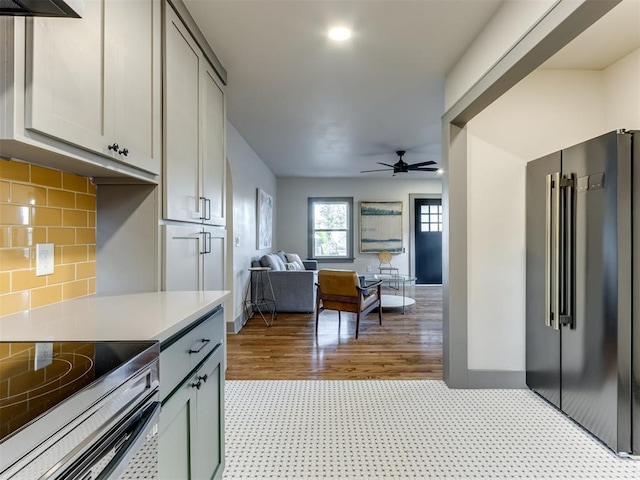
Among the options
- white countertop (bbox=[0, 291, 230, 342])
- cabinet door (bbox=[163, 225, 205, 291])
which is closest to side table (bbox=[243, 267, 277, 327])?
cabinet door (bbox=[163, 225, 205, 291])

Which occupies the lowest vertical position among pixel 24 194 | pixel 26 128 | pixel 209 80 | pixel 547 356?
pixel 547 356

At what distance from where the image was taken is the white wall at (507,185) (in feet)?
8.32

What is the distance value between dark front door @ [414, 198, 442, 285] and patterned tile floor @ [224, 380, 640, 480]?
530 cm

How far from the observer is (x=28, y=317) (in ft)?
3.75

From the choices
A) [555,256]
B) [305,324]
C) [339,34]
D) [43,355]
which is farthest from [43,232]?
[305,324]

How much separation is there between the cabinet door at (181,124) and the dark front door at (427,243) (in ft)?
21.3

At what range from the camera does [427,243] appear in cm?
775

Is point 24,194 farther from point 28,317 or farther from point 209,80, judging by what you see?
point 209,80

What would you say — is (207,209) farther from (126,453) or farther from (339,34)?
(126,453)

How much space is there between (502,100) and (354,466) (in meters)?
2.74

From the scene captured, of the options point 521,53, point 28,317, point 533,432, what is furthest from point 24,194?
point 533,432

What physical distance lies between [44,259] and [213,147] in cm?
127

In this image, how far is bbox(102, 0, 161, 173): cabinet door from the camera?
4.07 ft

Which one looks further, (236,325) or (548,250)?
(236,325)
